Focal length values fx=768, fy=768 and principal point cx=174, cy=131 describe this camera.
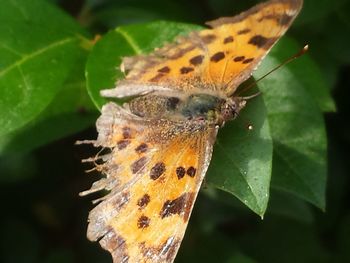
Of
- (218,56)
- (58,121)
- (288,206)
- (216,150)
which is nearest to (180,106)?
(218,56)

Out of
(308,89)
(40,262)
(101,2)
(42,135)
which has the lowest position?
(40,262)

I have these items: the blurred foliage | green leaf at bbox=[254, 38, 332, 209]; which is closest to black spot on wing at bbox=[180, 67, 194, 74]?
the blurred foliage

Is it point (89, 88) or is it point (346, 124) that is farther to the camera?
point (346, 124)

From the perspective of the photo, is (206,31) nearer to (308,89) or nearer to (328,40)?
(308,89)

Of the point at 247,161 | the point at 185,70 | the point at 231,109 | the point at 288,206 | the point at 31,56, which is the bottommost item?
the point at 288,206

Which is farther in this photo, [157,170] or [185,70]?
[185,70]

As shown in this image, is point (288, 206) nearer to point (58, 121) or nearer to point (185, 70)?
point (185, 70)

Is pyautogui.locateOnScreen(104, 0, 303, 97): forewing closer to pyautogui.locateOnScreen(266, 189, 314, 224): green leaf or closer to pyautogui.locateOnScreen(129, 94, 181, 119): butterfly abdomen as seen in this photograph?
pyautogui.locateOnScreen(129, 94, 181, 119): butterfly abdomen

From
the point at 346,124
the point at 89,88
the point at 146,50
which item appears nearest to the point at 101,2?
the point at 146,50
